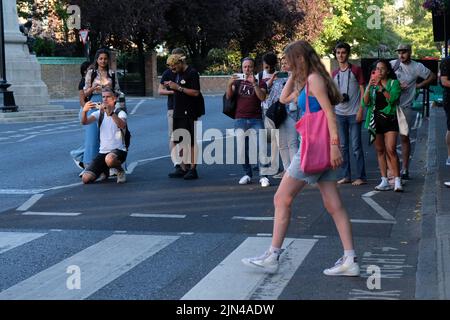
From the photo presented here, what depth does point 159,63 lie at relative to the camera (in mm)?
53156

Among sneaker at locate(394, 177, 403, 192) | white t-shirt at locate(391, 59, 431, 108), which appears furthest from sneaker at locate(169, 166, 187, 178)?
white t-shirt at locate(391, 59, 431, 108)

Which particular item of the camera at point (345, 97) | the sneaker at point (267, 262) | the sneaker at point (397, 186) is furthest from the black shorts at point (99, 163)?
the sneaker at point (267, 262)

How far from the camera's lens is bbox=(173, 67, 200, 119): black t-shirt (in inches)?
462

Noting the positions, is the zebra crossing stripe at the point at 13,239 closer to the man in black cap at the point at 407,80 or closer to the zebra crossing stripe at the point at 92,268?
the zebra crossing stripe at the point at 92,268

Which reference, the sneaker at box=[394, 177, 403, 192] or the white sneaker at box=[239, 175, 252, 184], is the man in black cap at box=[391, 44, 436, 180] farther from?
the white sneaker at box=[239, 175, 252, 184]

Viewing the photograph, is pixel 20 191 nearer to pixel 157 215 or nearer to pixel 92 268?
pixel 157 215

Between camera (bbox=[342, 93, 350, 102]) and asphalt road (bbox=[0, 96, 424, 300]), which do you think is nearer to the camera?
asphalt road (bbox=[0, 96, 424, 300])

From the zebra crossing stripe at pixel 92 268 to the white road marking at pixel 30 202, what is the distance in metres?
2.09

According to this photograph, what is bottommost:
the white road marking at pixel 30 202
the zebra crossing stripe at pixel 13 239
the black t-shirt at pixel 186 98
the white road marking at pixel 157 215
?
the white road marking at pixel 157 215

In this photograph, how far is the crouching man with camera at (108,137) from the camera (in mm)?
11273

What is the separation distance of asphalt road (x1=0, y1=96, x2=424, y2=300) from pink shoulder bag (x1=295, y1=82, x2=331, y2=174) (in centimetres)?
87

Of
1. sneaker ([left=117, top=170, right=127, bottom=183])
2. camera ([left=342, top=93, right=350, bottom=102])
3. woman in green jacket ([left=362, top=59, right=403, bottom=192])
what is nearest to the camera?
woman in green jacket ([left=362, top=59, right=403, bottom=192])

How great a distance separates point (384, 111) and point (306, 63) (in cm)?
444
